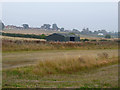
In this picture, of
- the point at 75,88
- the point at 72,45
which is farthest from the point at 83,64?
the point at 72,45

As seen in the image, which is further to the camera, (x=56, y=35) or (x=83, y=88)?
(x=56, y=35)

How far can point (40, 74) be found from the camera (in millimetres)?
13250

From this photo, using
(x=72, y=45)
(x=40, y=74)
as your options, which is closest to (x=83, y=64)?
(x=40, y=74)

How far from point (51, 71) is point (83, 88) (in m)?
6.55

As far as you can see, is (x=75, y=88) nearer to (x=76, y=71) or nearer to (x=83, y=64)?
(x=76, y=71)

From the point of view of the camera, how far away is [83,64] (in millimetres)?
16141

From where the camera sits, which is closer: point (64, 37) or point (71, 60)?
point (71, 60)

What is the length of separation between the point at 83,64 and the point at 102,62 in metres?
2.41

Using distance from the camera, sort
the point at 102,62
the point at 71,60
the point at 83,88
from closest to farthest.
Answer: the point at 83,88 → the point at 71,60 → the point at 102,62

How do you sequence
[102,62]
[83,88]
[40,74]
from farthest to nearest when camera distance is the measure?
[102,62]
[40,74]
[83,88]

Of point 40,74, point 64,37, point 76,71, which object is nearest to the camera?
point 40,74

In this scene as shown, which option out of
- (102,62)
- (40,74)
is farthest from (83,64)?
(40,74)

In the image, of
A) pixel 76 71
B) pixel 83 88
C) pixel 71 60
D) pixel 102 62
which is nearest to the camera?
pixel 83 88

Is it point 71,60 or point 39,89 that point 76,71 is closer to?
point 71,60
